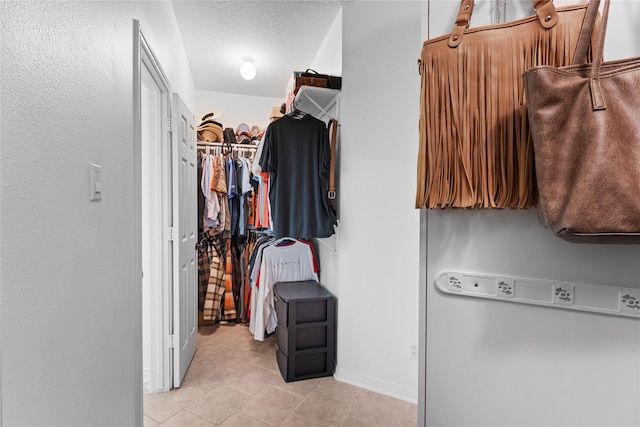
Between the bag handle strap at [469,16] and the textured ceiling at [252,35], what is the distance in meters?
1.80

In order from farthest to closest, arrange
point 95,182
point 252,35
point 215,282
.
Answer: point 215,282, point 252,35, point 95,182

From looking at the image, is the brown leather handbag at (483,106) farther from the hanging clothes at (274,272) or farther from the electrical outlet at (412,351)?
the hanging clothes at (274,272)

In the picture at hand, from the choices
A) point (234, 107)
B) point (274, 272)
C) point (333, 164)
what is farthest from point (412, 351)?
point (234, 107)

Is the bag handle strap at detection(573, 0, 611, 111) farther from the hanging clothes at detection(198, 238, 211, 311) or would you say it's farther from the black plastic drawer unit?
the hanging clothes at detection(198, 238, 211, 311)

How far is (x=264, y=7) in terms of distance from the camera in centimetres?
231

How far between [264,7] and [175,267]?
2.03 metres

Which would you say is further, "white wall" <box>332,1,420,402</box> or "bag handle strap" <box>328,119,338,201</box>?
"bag handle strap" <box>328,119,338,201</box>

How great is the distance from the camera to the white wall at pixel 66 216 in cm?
61

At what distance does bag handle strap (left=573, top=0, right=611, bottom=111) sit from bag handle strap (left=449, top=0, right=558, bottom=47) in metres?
0.08

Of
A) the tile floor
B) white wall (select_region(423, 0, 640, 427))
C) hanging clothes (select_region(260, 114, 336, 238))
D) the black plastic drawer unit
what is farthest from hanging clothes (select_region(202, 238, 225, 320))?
white wall (select_region(423, 0, 640, 427))

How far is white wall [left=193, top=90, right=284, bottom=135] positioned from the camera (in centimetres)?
400

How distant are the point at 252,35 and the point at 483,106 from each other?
2.54m

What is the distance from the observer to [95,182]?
A: 37.4 inches

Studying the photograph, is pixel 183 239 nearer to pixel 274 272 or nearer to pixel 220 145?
pixel 274 272
